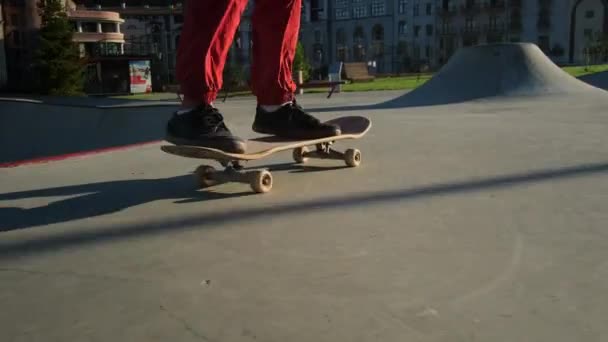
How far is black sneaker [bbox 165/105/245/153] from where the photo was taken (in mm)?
1872

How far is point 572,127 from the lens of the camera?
3533 millimetres

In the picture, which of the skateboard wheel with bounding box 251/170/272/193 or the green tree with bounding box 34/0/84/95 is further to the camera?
the green tree with bounding box 34/0/84/95

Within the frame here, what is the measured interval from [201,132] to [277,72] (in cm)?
50

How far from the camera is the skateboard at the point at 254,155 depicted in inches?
73.0

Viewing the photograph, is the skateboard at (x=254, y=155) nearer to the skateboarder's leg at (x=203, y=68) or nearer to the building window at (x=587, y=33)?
the skateboarder's leg at (x=203, y=68)

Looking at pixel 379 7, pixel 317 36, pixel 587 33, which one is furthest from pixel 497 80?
pixel 317 36

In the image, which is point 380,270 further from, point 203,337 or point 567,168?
point 567,168

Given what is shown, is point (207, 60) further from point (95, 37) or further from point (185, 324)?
point (95, 37)

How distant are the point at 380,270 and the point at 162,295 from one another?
44 centimetres

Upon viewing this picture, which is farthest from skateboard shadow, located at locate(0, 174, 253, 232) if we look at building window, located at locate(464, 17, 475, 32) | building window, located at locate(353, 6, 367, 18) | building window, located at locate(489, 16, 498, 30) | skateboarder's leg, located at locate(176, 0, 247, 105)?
building window, located at locate(353, 6, 367, 18)

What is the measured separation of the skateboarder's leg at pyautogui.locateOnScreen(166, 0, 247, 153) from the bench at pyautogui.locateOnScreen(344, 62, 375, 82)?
23.6 meters

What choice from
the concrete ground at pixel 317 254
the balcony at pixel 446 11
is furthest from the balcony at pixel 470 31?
the concrete ground at pixel 317 254

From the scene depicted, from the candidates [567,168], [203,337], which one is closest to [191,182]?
[203,337]

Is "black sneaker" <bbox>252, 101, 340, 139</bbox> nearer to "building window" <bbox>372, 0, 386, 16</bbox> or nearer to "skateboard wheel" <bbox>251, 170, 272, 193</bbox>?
"skateboard wheel" <bbox>251, 170, 272, 193</bbox>
